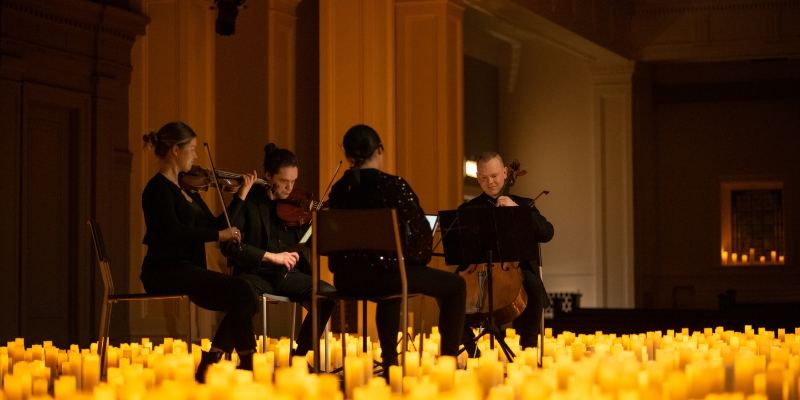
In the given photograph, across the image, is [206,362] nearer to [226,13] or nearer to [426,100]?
[226,13]

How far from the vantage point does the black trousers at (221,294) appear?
4461 millimetres

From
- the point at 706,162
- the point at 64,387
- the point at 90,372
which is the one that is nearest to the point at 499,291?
the point at 90,372

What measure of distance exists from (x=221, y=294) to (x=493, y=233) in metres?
1.27

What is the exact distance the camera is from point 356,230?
417 centimetres

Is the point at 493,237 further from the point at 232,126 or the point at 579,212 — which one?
the point at 579,212

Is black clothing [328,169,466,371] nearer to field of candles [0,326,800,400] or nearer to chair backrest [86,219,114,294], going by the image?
field of candles [0,326,800,400]

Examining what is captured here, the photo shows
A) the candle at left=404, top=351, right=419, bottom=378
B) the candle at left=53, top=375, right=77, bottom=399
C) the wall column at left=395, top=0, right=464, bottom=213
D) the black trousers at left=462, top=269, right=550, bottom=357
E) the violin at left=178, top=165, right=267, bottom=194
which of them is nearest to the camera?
the candle at left=53, top=375, right=77, bottom=399

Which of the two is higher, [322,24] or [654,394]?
[322,24]

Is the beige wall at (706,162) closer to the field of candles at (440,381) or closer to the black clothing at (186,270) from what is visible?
the field of candles at (440,381)

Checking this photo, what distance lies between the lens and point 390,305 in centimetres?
440

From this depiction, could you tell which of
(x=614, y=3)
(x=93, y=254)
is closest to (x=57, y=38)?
(x=93, y=254)

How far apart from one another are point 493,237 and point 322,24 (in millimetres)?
3537

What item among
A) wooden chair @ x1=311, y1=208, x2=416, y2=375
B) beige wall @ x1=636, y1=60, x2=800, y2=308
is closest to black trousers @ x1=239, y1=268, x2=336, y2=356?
wooden chair @ x1=311, y1=208, x2=416, y2=375

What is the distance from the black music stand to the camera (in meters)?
4.97
